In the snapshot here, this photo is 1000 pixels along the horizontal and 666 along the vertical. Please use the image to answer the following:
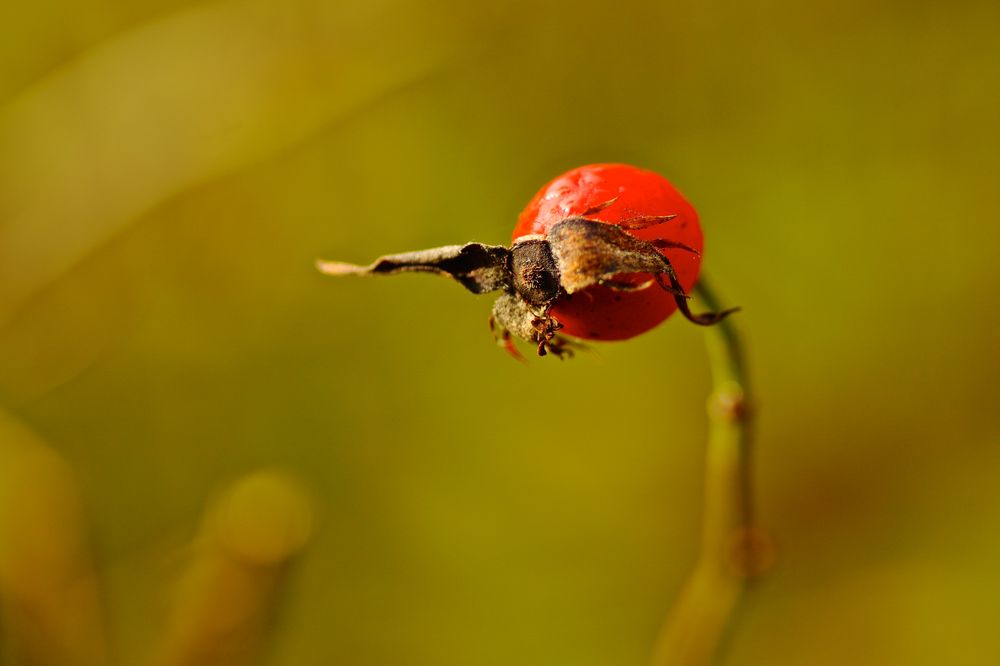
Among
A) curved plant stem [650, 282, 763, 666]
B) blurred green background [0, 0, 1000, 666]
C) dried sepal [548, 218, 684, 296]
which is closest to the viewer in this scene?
dried sepal [548, 218, 684, 296]

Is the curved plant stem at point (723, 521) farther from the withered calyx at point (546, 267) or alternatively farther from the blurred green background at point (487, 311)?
the blurred green background at point (487, 311)

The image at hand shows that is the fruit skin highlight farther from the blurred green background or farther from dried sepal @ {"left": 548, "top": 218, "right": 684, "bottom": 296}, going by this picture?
the blurred green background

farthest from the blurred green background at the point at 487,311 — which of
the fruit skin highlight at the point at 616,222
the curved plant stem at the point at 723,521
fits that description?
the fruit skin highlight at the point at 616,222

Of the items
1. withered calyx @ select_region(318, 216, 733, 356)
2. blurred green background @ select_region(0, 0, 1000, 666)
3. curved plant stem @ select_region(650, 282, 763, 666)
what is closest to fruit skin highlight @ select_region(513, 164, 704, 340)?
withered calyx @ select_region(318, 216, 733, 356)

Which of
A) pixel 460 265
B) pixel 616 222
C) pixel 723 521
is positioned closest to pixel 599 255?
pixel 616 222

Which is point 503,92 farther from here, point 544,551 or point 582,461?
point 544,551

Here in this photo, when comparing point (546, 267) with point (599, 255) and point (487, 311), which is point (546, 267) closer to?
point (599, 255)
